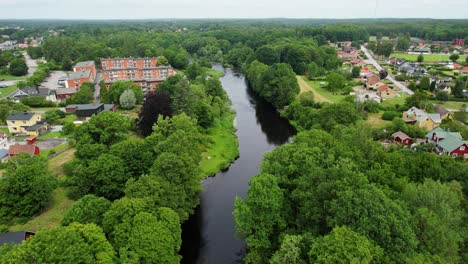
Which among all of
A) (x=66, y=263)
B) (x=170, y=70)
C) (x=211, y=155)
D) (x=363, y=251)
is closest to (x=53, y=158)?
(x=211, y=155)

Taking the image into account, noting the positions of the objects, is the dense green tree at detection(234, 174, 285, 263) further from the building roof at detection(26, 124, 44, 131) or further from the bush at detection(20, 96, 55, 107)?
the bush at detection(20, 96, 55, 107)

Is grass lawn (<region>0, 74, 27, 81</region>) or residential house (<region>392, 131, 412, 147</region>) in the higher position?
grass lawn (<region>0, 74, 27, 81</region>)

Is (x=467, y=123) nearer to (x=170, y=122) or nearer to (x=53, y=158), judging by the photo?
(x=170, y=122)

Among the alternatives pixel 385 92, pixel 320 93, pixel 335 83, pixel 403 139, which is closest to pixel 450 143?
pixel 403 139

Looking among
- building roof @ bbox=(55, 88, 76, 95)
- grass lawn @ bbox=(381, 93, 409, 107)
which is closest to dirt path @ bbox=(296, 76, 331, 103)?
grass lawn @ bbox=(381, 93, 409, 107)

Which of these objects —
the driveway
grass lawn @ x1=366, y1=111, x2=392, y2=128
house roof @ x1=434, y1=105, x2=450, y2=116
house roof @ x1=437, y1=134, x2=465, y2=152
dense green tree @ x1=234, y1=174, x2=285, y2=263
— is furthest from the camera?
the driveway

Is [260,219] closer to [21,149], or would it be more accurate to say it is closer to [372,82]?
[21,149]

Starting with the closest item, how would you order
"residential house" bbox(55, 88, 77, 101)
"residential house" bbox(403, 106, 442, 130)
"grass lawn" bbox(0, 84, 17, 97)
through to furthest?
"residential house" bbox(403, 106, 442, 130) → "residential house" bbox(55, 88, 77, 101) → "grass lawn" bbox(0, 84, 17, 97)
